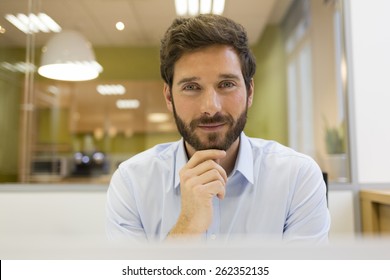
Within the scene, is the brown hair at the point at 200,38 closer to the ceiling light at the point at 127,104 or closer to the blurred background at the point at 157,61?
the blurred background at the point at 157,61

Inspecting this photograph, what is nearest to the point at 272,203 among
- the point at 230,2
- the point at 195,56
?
the point at 195,56

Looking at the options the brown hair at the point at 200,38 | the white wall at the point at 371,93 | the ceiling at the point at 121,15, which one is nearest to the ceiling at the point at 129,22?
the ceiling at the point at 121,15

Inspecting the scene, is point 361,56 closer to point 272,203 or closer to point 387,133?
point 387,133

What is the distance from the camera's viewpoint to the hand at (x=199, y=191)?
2.27ft

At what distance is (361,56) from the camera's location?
1605 mm

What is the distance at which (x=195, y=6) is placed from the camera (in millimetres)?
1926

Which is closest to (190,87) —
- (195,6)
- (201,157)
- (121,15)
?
(201,157)

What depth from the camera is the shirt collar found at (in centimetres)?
90

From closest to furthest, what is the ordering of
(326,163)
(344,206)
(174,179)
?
(174,179), (344,206), (326,163)

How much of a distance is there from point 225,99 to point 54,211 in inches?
45.5

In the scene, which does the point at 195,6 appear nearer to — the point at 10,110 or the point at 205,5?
the point at 205,5

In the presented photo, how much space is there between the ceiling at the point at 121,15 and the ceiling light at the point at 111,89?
1.68 feet

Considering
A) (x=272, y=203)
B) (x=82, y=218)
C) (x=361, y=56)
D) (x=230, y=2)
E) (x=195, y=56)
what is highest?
(x=230, y=2)

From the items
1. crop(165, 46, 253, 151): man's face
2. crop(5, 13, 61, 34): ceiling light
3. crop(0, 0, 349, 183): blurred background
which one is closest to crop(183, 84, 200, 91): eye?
crop(165, 46, 253, 151): man's face
